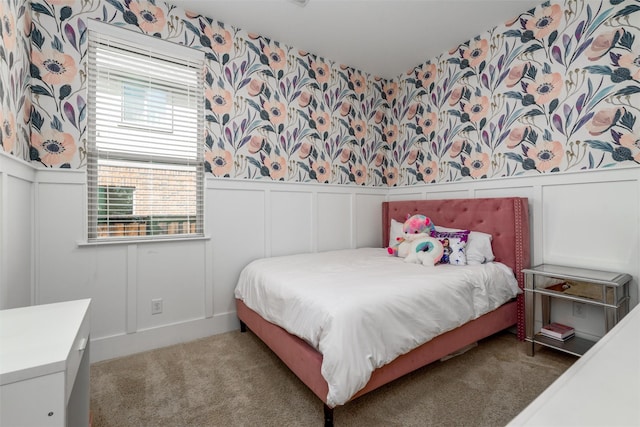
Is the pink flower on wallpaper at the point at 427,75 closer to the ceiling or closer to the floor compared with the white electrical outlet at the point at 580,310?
closer to the ceiling

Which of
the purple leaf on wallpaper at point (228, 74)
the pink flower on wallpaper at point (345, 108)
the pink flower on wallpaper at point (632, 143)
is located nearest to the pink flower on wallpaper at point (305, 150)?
the pink flower on wallpaper at point (345, 108)

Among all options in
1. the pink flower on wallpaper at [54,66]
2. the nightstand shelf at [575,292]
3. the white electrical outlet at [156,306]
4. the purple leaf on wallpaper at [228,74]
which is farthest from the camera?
the purple leaf on wallpaper at [228,74]

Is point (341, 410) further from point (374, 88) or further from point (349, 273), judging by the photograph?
point (374, 88)

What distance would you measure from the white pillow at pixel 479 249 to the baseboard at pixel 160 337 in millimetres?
2173

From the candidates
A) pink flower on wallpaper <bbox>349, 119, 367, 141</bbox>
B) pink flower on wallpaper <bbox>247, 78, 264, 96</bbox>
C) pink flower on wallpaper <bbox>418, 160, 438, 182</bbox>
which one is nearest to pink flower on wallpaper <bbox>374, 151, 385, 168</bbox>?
pink flower on wallpaper <bbox>349, 119, 367, 141</bbox>

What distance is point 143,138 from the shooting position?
2.26 meters

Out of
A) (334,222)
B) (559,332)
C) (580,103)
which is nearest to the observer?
(559,332)

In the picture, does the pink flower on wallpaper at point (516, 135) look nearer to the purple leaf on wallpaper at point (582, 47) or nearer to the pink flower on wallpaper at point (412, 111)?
the purple leaf on wallpaper at point (582, 47)

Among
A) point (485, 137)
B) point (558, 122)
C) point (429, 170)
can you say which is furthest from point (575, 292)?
point (429, 170)

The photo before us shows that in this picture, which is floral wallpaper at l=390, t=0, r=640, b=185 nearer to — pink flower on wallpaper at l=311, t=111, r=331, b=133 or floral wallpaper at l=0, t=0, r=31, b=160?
pink flower on wallpaper at l=311, t=111, r=331, b=133

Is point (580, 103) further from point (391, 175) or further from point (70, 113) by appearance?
point (70, 113)

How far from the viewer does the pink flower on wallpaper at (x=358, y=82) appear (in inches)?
137

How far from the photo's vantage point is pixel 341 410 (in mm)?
1519

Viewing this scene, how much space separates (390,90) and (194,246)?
3079 mm
